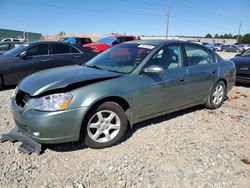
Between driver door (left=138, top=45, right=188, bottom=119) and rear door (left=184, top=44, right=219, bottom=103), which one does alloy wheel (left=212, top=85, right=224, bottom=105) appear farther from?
driver door (left=138, top=45, right=188, bottom=119)

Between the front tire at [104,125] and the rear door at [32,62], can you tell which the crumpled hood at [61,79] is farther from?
the rear door at [32,62]

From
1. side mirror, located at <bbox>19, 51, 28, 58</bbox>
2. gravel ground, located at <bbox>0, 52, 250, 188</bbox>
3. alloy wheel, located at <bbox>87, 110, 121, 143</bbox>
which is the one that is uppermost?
side mirror, located at <bbox>19, 51, 28, 58</bbox>

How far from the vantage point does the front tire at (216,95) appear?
5012mm

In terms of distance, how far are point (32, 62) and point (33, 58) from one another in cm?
14

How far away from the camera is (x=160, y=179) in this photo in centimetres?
273

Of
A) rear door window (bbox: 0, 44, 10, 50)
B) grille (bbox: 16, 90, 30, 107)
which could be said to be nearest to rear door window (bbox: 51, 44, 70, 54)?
rear door window (bbox: 0, 44, 10, 50)

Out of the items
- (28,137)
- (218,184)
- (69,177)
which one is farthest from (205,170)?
(28,137)

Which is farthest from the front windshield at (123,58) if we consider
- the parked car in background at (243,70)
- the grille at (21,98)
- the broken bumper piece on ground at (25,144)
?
the parked car in background at (243,70)

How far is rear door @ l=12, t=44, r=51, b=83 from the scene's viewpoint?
22.3 ft

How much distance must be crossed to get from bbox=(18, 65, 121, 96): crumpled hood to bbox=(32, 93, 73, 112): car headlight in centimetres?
11

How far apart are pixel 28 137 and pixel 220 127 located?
3151 mm

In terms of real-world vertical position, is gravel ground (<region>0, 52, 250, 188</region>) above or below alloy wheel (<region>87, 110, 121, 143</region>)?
below

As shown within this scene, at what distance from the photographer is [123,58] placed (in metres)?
4.06

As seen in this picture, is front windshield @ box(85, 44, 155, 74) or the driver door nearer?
the driver door
